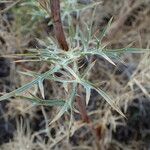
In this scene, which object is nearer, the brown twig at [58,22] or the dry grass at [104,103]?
the brown twig at [58,22]

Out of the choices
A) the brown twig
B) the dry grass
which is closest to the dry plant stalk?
the brown twig

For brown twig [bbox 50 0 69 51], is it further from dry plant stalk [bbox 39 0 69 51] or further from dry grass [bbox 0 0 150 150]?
dry grass [bbox 0 0 150 150]

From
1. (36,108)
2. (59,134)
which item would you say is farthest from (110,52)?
(36,108)

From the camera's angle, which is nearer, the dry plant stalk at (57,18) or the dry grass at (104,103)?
the dry plant stalk at (57,18)

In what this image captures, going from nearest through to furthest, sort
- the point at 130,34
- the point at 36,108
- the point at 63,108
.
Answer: the point at 63,108, the point at 36,108, the point at 130,34

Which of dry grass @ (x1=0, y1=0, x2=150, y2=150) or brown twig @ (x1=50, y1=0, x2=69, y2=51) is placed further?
dry grass @ (x1=0, y1=0, x2=150, y2=150)

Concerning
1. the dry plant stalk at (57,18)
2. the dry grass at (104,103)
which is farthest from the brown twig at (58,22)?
the dry grass at (104,103)

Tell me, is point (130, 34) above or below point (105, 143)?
above

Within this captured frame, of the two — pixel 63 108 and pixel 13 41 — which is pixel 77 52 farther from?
pixel 13 41

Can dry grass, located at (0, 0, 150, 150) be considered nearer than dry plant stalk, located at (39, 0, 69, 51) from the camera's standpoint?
No

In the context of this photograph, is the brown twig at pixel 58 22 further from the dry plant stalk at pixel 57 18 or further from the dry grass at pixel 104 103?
the dry grass at pixel 104 103

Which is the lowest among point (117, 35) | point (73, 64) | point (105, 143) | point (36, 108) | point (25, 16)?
point (105, 143)
